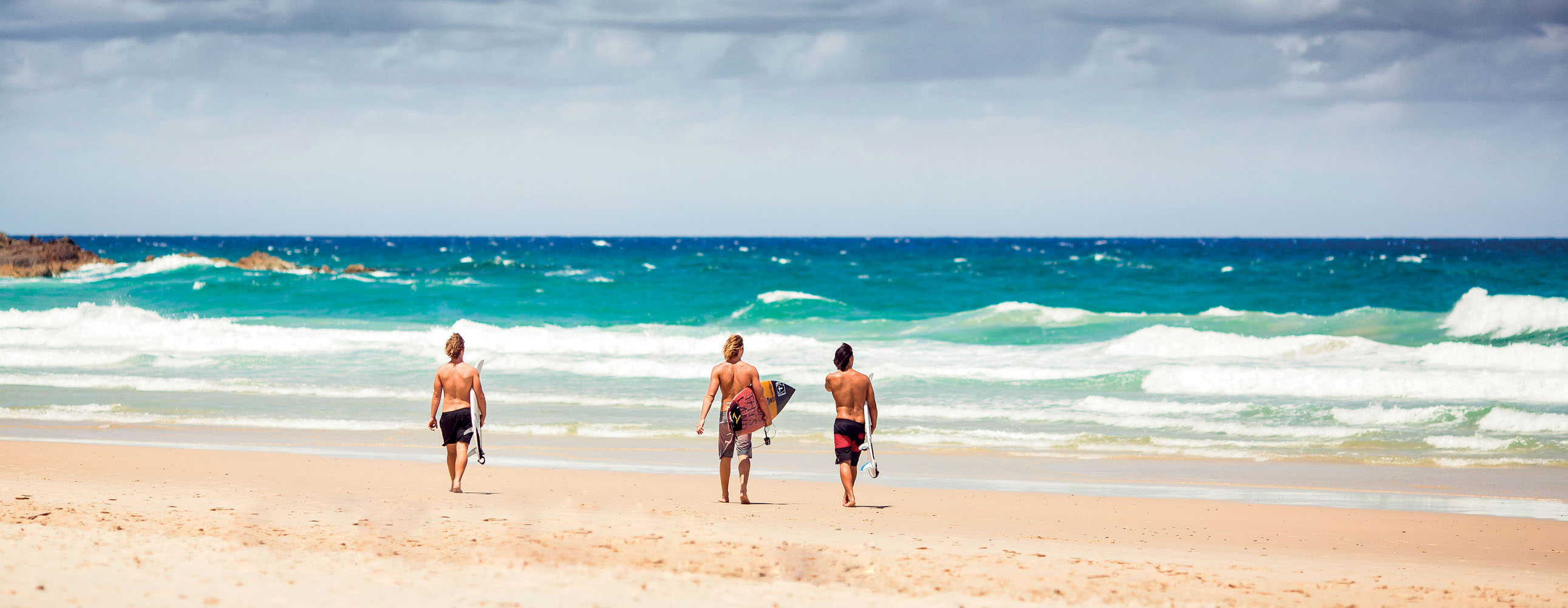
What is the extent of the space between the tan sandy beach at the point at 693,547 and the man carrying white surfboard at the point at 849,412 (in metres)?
0.34

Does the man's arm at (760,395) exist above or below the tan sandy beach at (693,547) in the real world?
above

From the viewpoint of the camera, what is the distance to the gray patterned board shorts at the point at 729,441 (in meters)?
8.03

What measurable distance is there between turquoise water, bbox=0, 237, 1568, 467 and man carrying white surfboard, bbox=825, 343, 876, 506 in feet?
12.7

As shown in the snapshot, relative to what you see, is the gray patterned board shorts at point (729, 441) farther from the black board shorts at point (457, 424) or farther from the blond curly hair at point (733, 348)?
the black board shorts at point (457, 424)

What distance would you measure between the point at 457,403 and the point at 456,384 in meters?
0.15

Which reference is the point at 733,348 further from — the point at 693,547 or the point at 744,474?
the point at 693,547

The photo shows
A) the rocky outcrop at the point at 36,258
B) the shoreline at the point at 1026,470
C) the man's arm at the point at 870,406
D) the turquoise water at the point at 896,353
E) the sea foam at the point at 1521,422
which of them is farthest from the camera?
the rocky outcrop at the point at 36,258

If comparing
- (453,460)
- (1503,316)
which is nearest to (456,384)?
(453,460)

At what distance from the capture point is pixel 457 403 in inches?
328

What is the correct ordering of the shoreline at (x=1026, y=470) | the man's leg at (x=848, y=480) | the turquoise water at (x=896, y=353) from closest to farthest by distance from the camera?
the man's leg at (x=848, y=480), the shoreline at (x=1026, y=470), the turquoise water at (x=896, y=353)

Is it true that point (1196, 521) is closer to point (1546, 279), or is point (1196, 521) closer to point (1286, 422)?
point (1286, 422)

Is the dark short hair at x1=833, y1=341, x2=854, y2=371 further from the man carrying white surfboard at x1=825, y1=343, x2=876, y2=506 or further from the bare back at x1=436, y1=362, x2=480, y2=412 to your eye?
the bare back at x1=436, y1=362, x2=480, y2=412

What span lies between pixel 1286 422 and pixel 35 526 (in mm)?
13058

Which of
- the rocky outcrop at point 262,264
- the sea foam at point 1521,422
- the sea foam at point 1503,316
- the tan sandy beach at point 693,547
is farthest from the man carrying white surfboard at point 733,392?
the rocky outcrop at point 262,264
